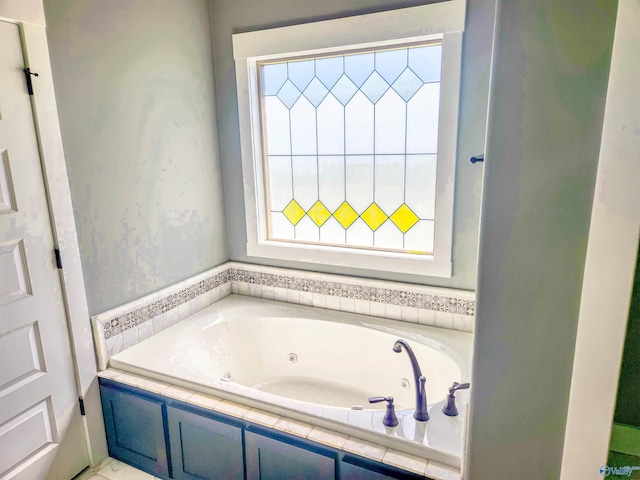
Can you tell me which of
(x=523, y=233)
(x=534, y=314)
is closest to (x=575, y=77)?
(x=523, y=233)

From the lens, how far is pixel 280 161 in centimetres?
281

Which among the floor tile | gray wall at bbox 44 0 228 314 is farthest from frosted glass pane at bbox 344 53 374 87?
the floor tile

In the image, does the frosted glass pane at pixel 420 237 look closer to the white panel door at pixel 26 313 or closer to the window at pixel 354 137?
the window at pixel 354 137

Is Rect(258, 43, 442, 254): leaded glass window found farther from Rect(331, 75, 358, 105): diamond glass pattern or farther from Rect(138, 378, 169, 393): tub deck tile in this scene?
Rect(138, 378, 169, 393): tub deck tile

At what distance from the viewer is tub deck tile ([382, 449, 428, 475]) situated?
1.45 metres

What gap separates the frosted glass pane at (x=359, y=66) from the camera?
2.41m

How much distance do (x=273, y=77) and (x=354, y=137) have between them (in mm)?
672

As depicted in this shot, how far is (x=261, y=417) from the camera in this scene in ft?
5.70

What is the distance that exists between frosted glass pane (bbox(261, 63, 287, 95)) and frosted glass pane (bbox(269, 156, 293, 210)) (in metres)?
0.43

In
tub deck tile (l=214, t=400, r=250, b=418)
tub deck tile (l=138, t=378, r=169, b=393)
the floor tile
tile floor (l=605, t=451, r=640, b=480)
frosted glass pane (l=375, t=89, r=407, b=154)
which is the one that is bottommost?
the floor tile

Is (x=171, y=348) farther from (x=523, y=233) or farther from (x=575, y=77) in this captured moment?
(x=575, y=77)

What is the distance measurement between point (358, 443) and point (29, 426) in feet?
4.66

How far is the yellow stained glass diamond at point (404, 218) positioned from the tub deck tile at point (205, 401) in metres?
1.38

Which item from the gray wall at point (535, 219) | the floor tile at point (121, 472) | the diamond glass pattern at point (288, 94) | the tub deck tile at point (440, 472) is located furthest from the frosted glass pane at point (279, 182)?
the gray wall at point (535, 219)
